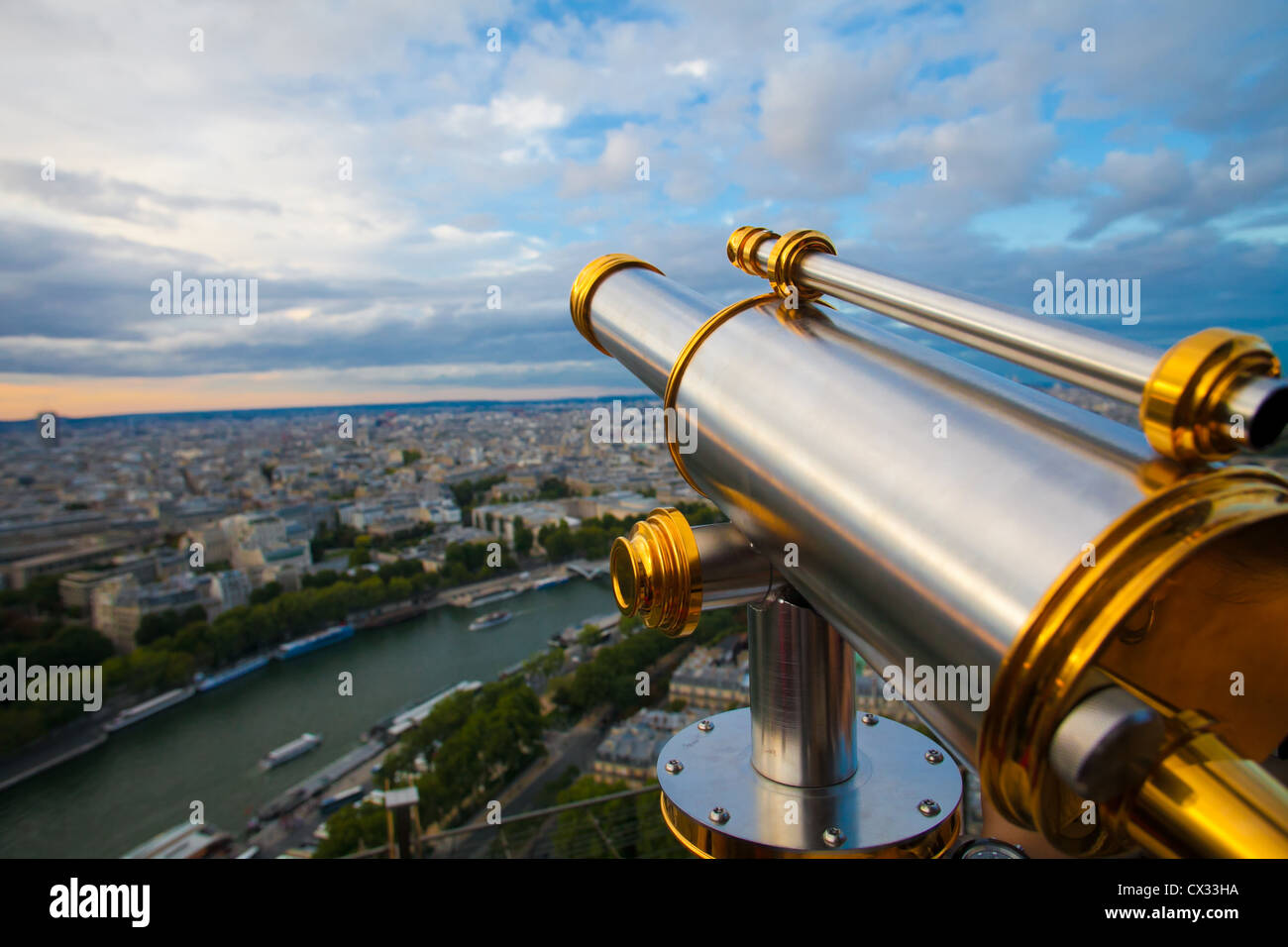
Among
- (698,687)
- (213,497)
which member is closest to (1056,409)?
(698,687)

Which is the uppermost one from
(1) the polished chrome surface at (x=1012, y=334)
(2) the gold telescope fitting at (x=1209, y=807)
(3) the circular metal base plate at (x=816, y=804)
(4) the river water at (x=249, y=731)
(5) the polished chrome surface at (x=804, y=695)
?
(1) the polished chrome surface at (x=1012, y=334)

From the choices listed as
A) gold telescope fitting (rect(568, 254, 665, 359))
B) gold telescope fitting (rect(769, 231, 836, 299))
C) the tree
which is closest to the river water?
the tree

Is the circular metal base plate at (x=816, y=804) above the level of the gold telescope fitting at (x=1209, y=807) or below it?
below

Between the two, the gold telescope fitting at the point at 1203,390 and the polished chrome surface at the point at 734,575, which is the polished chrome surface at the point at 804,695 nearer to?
the polished chrome surface at the point at 734,575

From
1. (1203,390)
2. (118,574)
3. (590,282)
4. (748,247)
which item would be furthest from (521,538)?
(1203,390)

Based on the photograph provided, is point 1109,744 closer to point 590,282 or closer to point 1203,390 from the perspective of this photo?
point 1203,390

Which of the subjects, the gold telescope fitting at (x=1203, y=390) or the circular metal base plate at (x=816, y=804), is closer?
the gold telescope fitting at (x=1203, y=390)

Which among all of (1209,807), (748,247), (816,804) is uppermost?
(748,247)

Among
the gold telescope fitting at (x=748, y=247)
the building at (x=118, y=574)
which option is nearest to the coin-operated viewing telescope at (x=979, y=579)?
the gold telescope fitting at (x=748, y=247)

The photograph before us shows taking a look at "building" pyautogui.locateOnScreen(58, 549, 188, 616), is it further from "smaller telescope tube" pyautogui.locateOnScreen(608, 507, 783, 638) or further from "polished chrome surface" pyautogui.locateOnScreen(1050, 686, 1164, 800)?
"polished chrome surface" pyautogui.locateOnScreen(1050, 686, 1164, 800)
